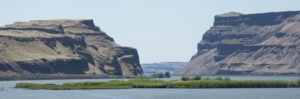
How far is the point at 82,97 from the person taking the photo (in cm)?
14500

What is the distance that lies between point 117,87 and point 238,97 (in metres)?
58.1

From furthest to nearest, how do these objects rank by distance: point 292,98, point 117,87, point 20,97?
point 117,87, point 20,97, point 292,98

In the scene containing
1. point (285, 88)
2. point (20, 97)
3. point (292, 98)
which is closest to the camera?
point (292, 98)

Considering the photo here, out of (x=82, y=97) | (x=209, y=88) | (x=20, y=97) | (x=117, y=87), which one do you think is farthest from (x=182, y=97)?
(x=117, y=87)

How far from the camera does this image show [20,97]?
14300cm

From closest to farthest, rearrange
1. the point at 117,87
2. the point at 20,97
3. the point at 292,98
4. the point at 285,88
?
the point at 292,98 < the point at 20,97 < the point at 285,88 < the point at 117,87

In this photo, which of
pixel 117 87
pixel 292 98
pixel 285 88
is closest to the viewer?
pixel 292 98

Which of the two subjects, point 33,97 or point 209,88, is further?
point 209,88

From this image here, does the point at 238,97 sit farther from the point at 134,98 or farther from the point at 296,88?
the point at 296,88

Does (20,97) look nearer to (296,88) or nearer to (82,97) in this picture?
(82,97)

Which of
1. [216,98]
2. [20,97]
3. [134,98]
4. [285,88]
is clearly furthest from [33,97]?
[285,88]

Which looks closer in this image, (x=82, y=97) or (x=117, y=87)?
(x=82, y=97)

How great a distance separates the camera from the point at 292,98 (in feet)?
439

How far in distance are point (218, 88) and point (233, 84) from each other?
130 inches
